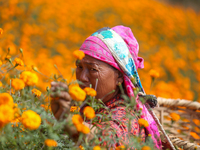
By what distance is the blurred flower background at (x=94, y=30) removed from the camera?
373 cm

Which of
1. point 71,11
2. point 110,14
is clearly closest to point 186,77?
point 110,14

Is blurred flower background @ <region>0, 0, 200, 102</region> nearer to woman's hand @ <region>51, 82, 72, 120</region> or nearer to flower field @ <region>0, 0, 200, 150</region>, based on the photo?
flower field @ <region>0, 0, 200, 150</region>

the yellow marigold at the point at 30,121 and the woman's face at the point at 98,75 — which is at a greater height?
the woman's face at the point at 98,75

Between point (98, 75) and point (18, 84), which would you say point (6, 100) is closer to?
point (18, 84)

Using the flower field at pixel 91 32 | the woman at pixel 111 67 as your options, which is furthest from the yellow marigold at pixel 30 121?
the flower field at pixel 91 32

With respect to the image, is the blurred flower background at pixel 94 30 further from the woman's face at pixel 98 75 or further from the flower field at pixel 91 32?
the woman's face at pixel 98 75

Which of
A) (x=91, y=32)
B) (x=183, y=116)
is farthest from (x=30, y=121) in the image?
(x=91, y=32)

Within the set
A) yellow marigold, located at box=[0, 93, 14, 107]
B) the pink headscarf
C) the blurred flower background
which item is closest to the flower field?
the blurred flower background

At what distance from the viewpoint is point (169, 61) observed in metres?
4.18

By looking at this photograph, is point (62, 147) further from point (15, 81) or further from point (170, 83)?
point (170, 83)

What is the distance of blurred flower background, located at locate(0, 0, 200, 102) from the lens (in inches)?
147

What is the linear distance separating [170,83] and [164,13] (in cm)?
271

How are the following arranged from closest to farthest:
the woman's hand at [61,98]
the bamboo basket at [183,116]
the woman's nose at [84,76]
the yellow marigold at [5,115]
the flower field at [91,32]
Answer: the yellow marigold at [5,115], the woman's hand at [61,98], the woman's nose at [84,76], the bamboo basket at [183,116], the flower field at [91,32]

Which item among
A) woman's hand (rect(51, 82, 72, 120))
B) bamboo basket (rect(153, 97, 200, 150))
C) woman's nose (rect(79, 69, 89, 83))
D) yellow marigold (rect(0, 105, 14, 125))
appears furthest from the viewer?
bamboo basket (rect(153, 97, 200, 150))
